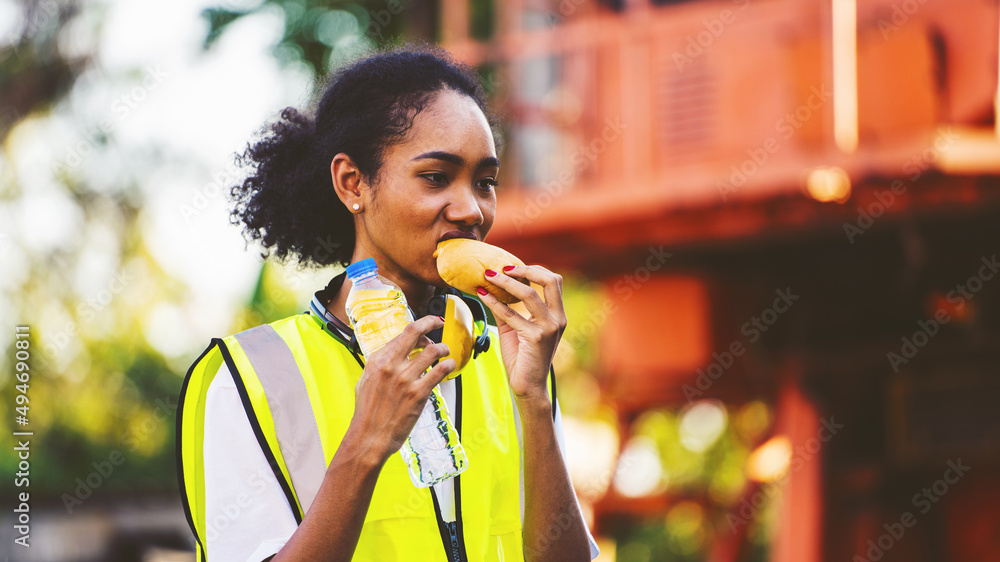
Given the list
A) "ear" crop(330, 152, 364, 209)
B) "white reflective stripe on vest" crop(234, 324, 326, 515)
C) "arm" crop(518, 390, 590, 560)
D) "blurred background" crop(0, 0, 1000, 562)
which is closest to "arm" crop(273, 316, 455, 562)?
"white reflective stripe on vest" crop(234, 324, 326, 515)

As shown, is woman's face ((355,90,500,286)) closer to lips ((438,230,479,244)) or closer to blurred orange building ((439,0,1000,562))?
lips ((438,230,479,244))

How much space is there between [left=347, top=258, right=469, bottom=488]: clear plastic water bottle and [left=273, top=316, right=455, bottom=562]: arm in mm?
137

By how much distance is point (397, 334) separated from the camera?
6.04 ft

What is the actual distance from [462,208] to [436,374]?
1.30ft

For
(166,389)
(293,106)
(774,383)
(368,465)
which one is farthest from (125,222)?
(368,465)

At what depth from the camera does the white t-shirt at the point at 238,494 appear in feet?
5.75

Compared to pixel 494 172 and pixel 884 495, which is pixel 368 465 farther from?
pixel 884 495

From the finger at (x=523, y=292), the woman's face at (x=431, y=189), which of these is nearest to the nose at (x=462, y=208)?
the woman's face at (x=431, y=189)

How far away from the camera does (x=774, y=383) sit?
24.2 ft

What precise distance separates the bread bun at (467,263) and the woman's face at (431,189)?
0.04 meters

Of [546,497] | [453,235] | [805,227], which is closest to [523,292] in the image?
[453,235]

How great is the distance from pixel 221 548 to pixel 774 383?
6.14 meters

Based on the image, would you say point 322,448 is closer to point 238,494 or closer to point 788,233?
point 238,494

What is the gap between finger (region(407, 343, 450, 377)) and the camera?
1701mm
